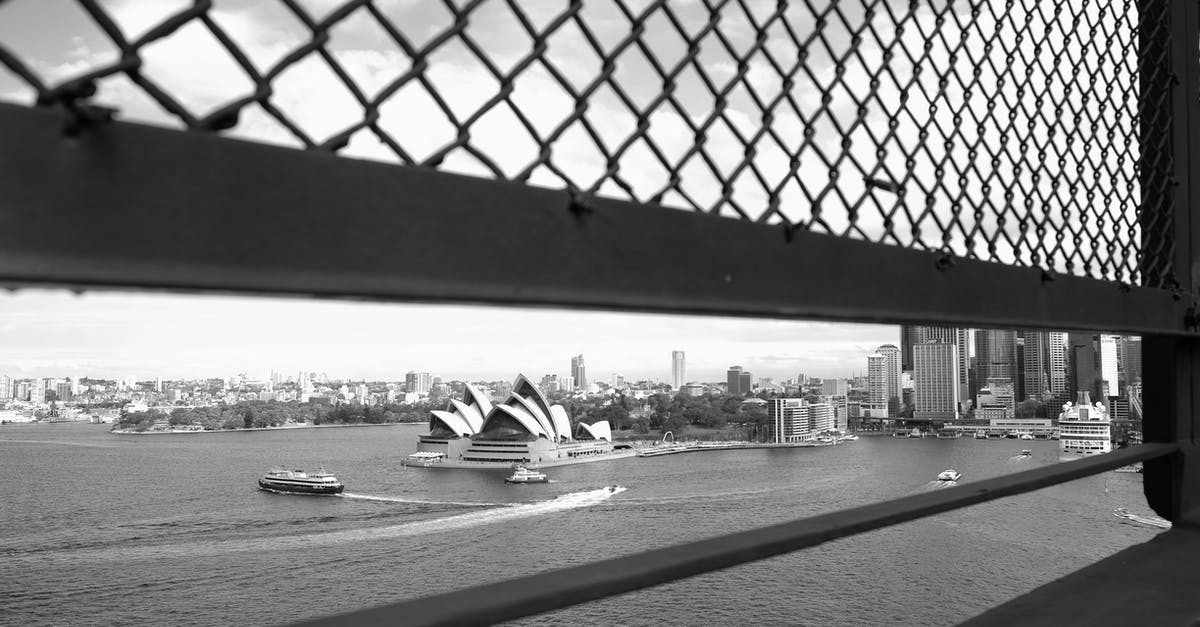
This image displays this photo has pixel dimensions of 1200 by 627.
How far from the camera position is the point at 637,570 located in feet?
2.11

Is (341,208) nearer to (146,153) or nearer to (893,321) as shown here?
(146,153)

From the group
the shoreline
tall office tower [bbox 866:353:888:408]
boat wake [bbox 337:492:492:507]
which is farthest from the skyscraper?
the shoreline

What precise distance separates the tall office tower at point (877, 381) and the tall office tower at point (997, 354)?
759 centimetres

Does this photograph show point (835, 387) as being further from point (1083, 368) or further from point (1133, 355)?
point (1133, 355)

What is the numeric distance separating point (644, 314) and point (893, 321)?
1.26 feet

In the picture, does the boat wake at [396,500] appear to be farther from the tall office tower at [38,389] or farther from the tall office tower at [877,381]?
the tall office tower at [877,381]

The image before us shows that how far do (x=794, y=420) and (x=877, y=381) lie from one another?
8457 millimetres

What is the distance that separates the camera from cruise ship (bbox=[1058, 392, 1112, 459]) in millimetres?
18172

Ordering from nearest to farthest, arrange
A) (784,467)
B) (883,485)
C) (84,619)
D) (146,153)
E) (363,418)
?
(146,153)
(84,619)
(883,485)
(784,467)
(363,418)

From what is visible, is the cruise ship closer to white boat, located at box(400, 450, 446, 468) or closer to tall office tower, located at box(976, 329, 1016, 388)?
tall office tower, located at box(976, 329, 1016, 388)

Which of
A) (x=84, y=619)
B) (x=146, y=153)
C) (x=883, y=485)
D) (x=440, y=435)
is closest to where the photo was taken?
(x=146, y=153)

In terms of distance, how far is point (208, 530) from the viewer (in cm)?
1886

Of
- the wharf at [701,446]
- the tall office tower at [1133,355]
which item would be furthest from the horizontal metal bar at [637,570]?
the wharf at [701,446]

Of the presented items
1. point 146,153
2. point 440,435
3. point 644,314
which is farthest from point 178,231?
point 440,435
